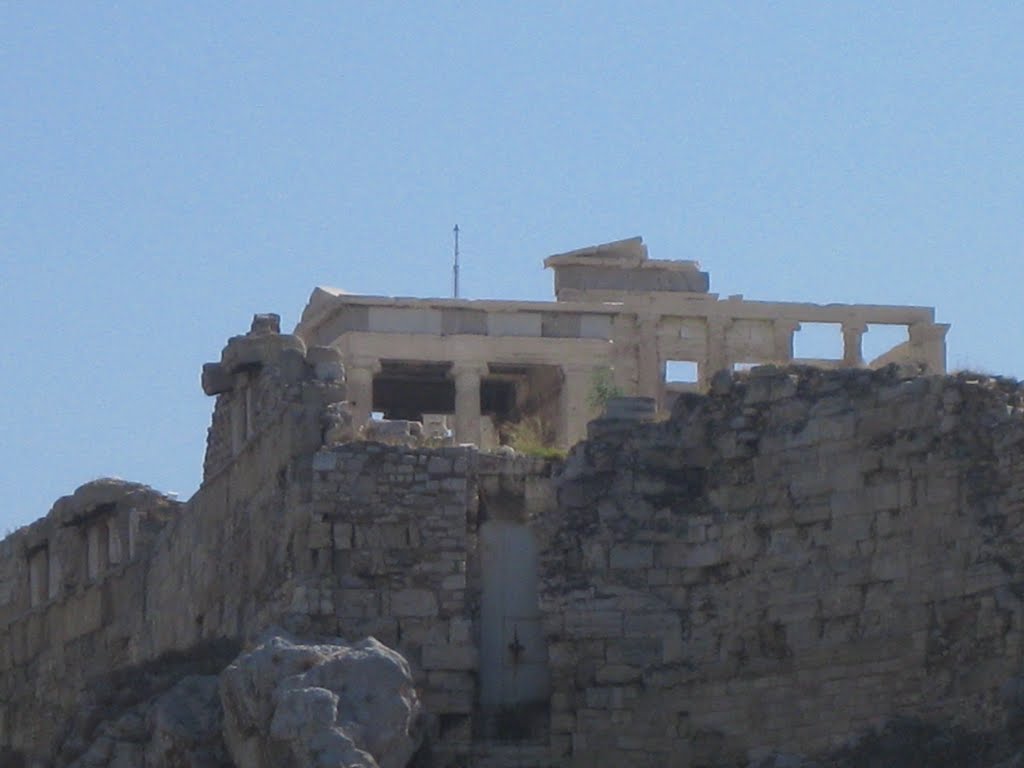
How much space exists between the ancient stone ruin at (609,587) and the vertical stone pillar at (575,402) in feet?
18.5

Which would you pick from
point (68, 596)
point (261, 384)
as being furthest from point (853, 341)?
point (261, 384)

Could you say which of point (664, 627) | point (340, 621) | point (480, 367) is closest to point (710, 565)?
point (664, 627)

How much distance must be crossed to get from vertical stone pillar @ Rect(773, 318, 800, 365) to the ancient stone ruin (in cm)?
1165

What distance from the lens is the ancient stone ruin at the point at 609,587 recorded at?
35531 mm

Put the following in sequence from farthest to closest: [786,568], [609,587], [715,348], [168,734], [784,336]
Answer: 1. [784,336]
2. [715,348]
3. [609,587]
4. [168,734]
5. [786,568]

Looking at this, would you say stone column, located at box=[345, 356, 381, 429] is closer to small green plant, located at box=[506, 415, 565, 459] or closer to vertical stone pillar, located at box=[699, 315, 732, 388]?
small green plant, located at box=[506, 415, 565, 459]

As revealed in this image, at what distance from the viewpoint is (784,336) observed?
52781 millimetres

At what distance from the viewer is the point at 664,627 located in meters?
37.7

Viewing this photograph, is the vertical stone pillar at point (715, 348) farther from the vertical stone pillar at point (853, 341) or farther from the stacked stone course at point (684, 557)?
the stacked stone course at point (684, 557)

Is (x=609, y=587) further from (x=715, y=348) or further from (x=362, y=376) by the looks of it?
(x=715, y=348)

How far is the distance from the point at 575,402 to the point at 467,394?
1320 millimetres

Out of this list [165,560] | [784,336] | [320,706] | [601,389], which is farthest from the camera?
[784,336]

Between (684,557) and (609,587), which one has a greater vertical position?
(684,557)

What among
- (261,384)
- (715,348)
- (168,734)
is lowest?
(168,734)
